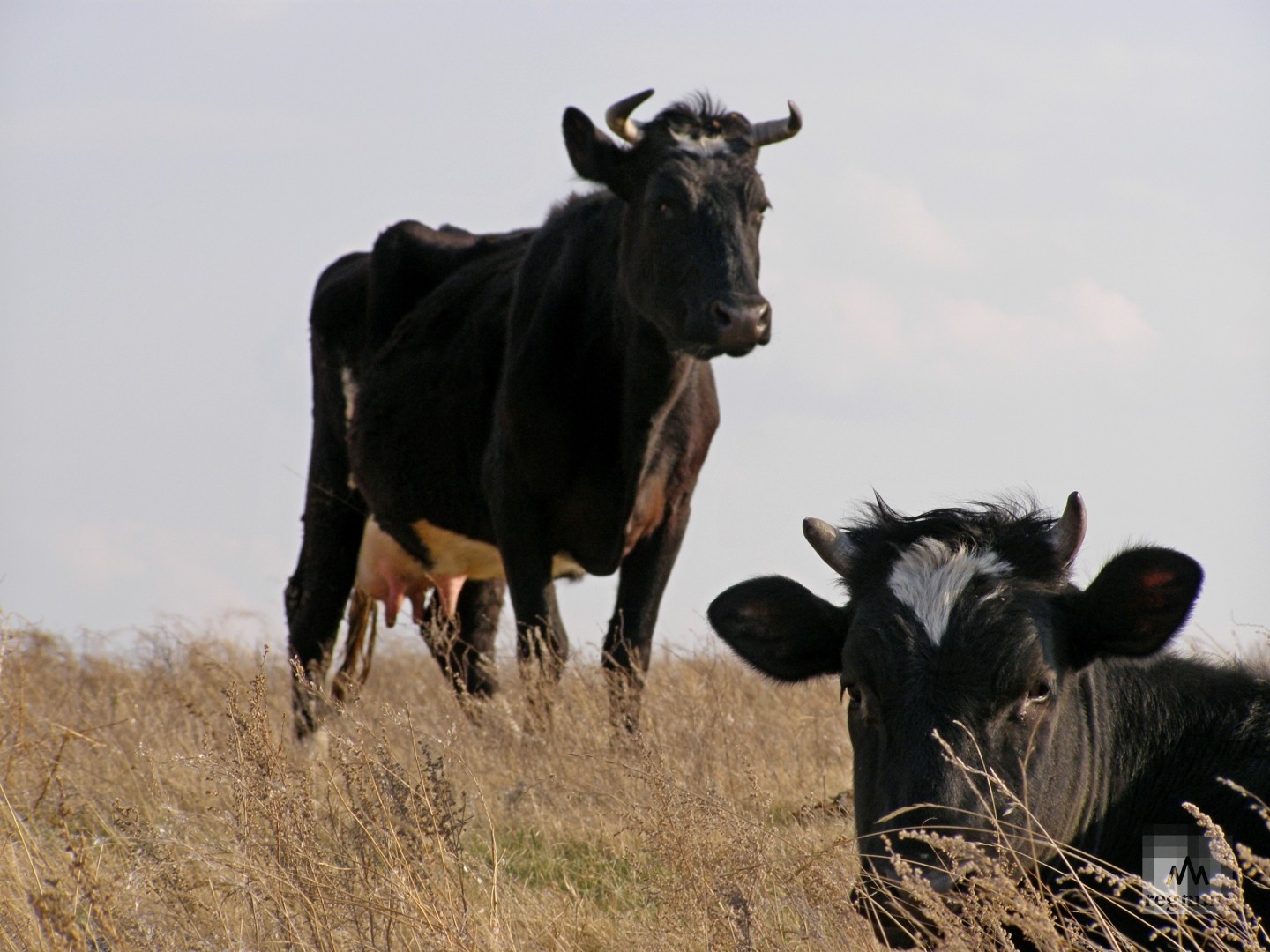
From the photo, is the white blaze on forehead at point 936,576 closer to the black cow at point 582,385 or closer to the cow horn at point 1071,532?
the cow horn at point 1071,532

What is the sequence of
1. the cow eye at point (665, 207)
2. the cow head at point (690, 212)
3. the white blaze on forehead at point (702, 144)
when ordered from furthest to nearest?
the white blaze on forehead at point (702, 144) → the cow eye at point (665, 207) → the cow head at point (690, 212)

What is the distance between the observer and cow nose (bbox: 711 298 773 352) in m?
7.82

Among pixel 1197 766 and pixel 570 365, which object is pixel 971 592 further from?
pixel 570 365

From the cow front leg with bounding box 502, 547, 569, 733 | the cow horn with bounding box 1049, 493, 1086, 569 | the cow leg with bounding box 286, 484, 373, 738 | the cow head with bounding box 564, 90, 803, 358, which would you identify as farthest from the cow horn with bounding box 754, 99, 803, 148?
the cow horn with bounding box 1049, 493, 1086, 569

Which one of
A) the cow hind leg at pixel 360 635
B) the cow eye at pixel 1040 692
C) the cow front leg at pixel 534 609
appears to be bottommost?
the cow hind leg at pixel 360 635

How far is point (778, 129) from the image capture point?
29.5 feet

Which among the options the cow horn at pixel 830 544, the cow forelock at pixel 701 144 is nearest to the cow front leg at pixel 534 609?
the cow forelock at pixel 701 144

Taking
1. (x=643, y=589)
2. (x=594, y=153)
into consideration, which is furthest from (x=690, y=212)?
(x=643, y=589)

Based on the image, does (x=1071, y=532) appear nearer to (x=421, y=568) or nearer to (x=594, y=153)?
(x=594, y=153)

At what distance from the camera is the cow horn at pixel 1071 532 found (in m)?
4.38

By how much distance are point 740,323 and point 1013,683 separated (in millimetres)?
4072

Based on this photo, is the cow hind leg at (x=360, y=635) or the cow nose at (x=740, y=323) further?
the cow hind leg at (x=360, y=635)

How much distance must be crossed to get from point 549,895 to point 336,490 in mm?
6280

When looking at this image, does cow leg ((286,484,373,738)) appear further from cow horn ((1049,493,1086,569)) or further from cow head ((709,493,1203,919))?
cow horn ((1049,493,1086,569))
